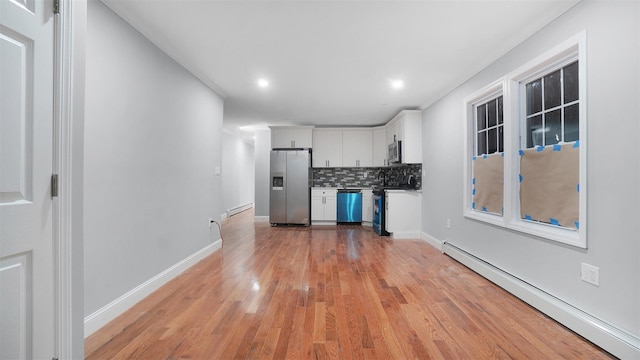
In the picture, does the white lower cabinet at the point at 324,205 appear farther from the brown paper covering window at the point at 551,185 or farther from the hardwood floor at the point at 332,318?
the brown paper covering window at the point at 551,185

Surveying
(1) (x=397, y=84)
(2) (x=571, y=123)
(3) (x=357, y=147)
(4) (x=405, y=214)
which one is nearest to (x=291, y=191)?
(3) (x=357, y=147)

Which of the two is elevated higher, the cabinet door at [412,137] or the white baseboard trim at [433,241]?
the cabinet door at [412,137]

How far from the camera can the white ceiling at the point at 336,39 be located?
209cm

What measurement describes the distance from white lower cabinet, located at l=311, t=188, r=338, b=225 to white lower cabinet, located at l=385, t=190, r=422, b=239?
Answer: 1.69 metres

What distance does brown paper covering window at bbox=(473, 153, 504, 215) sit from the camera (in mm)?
2826

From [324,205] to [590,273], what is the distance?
4903 millimetres

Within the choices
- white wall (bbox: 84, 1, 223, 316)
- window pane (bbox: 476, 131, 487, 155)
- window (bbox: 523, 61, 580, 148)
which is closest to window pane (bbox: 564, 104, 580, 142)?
window (bbox: 523, 61, 580, 148)

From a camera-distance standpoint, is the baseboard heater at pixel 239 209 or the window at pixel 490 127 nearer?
the window at pixel 490 127

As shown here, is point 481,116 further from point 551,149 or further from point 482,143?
point 551,149

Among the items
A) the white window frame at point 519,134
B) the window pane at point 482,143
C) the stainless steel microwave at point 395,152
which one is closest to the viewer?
the white window frame at point 519,134

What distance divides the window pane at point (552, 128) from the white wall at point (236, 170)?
6.51 metres

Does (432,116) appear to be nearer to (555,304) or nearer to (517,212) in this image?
(517,212)

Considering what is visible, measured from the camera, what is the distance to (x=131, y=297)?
7.25 feet

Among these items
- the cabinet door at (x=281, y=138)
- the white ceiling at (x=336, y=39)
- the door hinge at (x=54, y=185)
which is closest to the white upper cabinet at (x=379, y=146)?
the cabinet door at (x=281, y=138)
